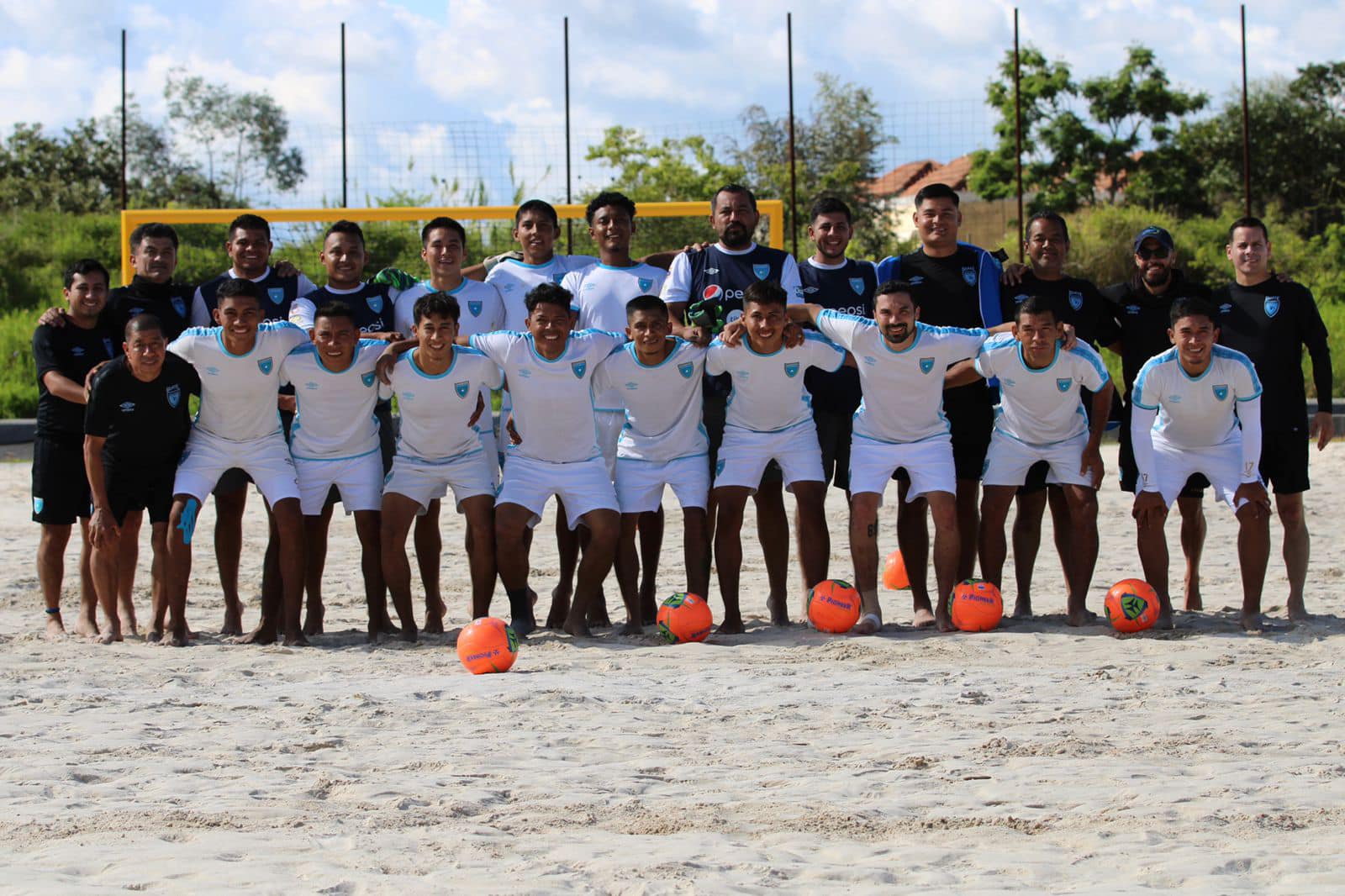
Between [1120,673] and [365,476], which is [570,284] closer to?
[365,476]

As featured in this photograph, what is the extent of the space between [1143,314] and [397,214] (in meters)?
6.95

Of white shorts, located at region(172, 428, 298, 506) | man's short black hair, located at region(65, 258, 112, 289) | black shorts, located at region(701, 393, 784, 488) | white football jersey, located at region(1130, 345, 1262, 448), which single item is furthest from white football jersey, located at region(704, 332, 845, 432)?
man's short black hair, located at region(65, 258, 112, 289)

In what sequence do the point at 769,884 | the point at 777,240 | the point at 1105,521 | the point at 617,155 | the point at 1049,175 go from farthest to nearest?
the point at 1049,175 → the point at 617,155 → the point at 777,240 → the point at 1105,521 → the point at 769,884

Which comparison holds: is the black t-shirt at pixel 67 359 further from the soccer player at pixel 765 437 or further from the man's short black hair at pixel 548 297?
the soccer player at pixel 765 437

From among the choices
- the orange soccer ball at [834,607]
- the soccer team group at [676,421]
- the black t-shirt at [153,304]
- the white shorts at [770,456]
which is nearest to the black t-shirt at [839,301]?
the soccer team group at [676,421]

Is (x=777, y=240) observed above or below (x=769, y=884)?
above

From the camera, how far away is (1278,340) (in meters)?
7.21

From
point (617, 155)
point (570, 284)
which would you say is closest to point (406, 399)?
point (570, 284)

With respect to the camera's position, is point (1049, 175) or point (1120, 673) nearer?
point (1120, 673)

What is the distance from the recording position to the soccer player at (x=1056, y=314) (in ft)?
24.0

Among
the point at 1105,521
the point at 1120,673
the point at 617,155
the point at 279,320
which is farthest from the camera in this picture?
the point at 617,155

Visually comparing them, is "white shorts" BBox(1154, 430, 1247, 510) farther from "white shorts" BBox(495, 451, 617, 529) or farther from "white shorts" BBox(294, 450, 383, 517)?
"white shorts" BBox(294, 450, 383, 517)

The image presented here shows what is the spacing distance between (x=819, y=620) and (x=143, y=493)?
3342 mm

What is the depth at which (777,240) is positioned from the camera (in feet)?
40.0
